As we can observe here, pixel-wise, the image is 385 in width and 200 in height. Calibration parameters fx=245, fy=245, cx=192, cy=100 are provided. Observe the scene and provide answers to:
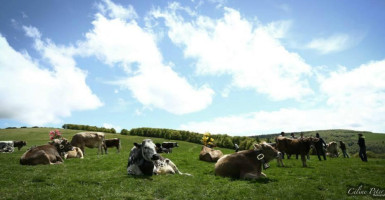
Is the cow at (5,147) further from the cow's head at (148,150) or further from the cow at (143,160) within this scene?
the cow's head at (148,150)

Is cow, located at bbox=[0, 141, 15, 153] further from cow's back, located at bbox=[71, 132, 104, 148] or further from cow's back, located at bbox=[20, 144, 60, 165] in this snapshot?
cow's back, located at bbox=[20, 144, 60, 165]

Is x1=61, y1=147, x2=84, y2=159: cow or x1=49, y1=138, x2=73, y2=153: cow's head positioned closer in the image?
x1=49, y1=138, x2=73, y2=153: cow's head

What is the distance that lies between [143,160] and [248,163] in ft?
17.5

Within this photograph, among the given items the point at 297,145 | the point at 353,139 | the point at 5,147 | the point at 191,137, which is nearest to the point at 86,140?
the point at 5,147

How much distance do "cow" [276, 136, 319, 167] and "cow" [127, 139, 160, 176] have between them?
415 inches

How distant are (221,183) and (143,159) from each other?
4211 millimetres

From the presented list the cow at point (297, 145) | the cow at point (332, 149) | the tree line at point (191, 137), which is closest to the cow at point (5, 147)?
the cow at point (297, 145)

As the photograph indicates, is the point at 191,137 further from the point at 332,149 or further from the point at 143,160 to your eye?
the point at 143,160

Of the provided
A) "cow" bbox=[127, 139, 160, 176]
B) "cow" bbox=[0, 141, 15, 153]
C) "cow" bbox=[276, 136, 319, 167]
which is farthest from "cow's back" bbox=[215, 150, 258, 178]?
"cow" bbox=[0, 141, 15, 153]

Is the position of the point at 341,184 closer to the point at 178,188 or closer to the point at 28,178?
the point at 178,188

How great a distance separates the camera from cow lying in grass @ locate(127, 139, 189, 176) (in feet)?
40.1

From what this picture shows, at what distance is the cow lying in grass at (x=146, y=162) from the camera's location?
12.2m

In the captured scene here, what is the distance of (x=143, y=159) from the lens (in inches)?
496

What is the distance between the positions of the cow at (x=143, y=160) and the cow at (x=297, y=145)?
10.6 meters
